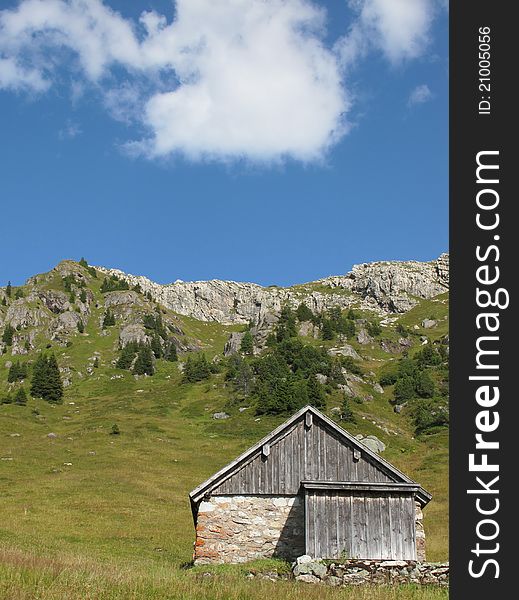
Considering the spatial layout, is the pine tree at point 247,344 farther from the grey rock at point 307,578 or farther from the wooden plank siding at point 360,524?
the grey rock at point 307,578

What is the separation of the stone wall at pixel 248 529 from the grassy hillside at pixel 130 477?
1361 mm

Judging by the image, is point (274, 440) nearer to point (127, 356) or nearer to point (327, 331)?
point (127, 356)

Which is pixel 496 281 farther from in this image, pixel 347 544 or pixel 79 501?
pixel 79 501

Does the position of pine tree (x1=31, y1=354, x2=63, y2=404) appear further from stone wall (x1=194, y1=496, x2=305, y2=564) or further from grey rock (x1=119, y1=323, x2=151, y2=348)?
stone wall (x1=194, y1=496, x2=305, y2=564)

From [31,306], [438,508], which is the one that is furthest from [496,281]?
[31,306]

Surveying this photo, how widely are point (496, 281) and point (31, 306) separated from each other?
187 meters

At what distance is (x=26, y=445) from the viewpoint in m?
70.1

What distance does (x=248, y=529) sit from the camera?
24297mm

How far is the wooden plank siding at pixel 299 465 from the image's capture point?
24.9 meters

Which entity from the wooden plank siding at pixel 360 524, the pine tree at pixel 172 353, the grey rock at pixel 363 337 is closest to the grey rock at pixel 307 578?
the wooden plank siding at pixel 360 524

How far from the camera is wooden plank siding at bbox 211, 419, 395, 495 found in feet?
81.7

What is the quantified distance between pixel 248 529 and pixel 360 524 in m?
4.56

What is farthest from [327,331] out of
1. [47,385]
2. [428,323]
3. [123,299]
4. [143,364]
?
[47,385]

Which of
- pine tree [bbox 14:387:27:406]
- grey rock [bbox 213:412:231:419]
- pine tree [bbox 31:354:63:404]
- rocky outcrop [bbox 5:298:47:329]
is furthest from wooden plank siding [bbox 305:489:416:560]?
rocky outcrop [bbox 5:298:47:329]
